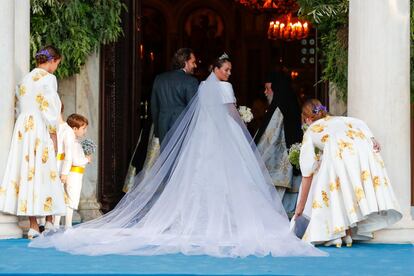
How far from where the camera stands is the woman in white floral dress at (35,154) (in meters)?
10.4

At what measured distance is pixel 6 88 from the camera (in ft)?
34.6

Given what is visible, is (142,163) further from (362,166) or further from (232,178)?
(362,166)

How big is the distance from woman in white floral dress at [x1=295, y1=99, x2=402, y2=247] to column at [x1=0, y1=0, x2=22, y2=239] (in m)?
2.75

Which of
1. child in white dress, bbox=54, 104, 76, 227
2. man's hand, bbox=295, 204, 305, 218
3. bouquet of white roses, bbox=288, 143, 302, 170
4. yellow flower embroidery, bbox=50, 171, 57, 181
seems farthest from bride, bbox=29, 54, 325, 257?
bouquet of white roses, bbox=288, 143, 302, 170

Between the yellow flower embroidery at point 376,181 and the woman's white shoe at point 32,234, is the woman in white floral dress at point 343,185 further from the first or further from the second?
the woman's white shoe at point 32,234

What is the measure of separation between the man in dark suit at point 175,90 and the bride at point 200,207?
935 mm

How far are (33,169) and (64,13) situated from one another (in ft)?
8.52

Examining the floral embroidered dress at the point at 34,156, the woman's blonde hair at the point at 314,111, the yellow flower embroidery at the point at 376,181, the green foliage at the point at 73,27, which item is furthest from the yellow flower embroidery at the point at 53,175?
the yellow flower embroidery at the point at 376,181

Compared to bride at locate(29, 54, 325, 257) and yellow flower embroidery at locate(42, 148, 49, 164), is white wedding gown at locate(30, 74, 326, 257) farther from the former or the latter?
yellow flower embroidery at locate(42, 148, 49, 164)

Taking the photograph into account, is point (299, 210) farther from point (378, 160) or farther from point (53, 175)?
point (53, 175)

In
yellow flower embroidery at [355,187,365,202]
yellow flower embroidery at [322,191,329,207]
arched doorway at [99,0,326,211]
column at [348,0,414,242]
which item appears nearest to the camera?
yellow flower embroidery at [355,187,365,202]

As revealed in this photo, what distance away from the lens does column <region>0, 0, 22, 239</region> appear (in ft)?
34.5

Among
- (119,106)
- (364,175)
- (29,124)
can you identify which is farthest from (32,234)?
(119,106)

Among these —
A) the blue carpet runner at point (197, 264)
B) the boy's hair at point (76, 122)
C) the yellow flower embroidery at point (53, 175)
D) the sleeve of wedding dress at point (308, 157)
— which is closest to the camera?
the blue carpet runner at point (197, 264)
